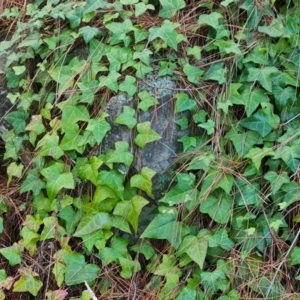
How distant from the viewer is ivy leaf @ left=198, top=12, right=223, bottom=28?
2480 millimetres

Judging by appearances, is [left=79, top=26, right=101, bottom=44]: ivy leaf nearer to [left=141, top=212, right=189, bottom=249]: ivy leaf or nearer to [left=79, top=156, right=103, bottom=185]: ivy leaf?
[left=79, top=156, right=103, bottom=185]: ivy leaf

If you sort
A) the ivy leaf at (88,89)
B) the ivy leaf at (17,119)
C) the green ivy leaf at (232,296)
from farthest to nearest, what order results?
→ the ivy leaf at (17,119) < the ivy leaf at (88,89) < the green ivy leaf at (232,296)

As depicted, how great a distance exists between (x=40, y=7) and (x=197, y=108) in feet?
3.98

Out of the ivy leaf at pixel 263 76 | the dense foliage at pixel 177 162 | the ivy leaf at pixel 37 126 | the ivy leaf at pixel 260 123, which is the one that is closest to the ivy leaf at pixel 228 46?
Result: the dense foliage at pixel 177 162

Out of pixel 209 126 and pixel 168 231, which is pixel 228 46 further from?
pixel 168 231

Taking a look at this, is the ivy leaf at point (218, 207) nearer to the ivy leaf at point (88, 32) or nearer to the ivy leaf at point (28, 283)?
the ivy leaf at point (28, 283)

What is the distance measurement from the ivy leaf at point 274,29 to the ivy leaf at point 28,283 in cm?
166

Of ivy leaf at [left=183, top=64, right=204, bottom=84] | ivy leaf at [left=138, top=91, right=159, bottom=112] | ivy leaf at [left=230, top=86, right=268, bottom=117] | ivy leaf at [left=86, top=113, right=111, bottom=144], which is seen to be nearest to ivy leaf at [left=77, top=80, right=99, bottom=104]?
ivy leaf at [left=86, top=113, right=111, bottom=144]

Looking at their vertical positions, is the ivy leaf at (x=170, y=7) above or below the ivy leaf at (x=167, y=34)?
above

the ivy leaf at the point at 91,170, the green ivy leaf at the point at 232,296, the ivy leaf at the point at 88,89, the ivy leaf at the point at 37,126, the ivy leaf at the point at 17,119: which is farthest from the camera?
the ivy leaf at the point at 17,119

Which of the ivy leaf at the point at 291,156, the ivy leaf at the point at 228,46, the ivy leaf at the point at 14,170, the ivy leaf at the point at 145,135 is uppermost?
the ivy leaf at the point at 228,46

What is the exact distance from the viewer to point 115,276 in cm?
232

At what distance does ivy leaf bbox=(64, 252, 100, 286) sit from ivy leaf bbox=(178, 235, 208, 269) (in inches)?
16.8

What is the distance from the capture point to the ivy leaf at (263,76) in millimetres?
2365
